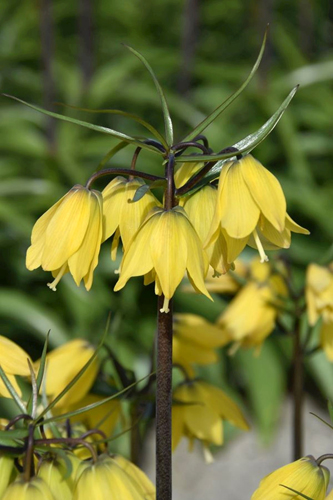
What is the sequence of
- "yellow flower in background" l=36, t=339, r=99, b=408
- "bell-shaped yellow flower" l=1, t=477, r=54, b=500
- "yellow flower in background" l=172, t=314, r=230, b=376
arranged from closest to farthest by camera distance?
"bell-shaped yellow flower" l=1, t=477, r=54, b=500, "yellow flower in background" l=36, t=339, r=99, b=408, "yellow flower in background" l=172, t=314, r=230, b=376

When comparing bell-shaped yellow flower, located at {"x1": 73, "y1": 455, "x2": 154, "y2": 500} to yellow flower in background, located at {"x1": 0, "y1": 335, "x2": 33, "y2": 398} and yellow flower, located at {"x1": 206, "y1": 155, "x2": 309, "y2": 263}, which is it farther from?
yellow flower, located at {"x1": 206, "y1": 155, "x2": 309, "y2": 263}

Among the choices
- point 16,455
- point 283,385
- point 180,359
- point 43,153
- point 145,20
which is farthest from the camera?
point 145,20

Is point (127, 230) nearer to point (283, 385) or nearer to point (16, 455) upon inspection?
point (16, 455)

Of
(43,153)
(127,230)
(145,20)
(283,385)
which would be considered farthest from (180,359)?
(145,20)

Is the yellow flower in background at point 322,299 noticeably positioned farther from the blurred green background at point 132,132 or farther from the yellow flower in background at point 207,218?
the blurred green background at point 132,132

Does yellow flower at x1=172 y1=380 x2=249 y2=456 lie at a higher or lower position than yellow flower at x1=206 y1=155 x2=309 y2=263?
lower

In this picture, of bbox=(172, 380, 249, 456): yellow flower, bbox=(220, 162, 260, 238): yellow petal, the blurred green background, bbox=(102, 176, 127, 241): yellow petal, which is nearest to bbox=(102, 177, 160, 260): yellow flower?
bbox=(102, 176, 127, 241): yellow petal
